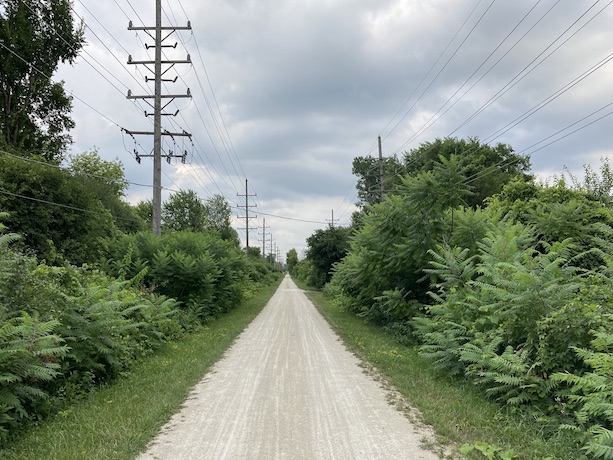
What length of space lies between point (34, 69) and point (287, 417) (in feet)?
77.5

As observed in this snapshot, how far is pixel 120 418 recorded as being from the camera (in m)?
4.88

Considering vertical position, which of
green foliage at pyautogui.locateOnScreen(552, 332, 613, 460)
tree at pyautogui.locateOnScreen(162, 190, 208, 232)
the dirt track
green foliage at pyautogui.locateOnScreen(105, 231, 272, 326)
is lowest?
the dirt track

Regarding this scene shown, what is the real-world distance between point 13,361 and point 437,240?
9.30m

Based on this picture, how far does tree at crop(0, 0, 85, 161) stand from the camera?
778 inches

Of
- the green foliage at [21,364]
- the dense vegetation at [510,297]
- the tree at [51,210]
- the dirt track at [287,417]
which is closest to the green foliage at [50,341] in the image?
the green foliage at [21,364]

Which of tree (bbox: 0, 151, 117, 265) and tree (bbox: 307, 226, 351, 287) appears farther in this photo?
tree (bbox: 307, 226, 351, 287)

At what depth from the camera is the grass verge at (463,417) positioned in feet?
12.9

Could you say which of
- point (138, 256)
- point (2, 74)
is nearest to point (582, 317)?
point (138, 256)

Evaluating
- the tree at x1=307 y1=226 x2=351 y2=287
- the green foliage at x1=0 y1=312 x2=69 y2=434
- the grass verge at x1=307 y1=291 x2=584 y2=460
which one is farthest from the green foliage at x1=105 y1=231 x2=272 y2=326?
the tree at x1=307 y1=226 x2=351 y2=287

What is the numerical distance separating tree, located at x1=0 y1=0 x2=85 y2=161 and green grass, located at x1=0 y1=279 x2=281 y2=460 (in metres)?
18.3

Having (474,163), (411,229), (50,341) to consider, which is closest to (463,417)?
(50,341)

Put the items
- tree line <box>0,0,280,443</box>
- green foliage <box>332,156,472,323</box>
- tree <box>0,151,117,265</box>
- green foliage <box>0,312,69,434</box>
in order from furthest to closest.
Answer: tree <box>0,151,117,265</box> → green foliage <box>332,156,472,323</box> → tree line <box>0,0,280,443</box> → green foliage <box>0,312,69,434</box>

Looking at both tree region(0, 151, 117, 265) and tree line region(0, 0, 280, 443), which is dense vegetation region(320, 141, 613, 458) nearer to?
tree line region(0, 0, 280, 443)

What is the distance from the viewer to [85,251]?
44.9ft
